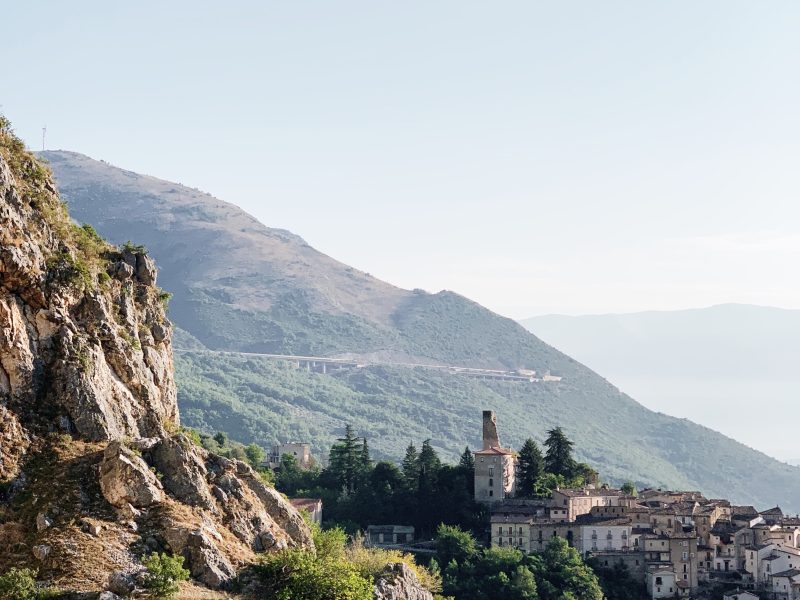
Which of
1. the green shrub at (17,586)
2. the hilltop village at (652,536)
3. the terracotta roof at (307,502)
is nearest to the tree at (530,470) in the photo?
the hilltop village at (652,536)

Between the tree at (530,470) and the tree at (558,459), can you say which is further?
the tree at (558,459)

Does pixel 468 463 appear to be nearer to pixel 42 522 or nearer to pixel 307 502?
pixel 307 502

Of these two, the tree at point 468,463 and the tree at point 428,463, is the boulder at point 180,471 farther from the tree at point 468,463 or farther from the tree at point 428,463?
the tree at point 468,463

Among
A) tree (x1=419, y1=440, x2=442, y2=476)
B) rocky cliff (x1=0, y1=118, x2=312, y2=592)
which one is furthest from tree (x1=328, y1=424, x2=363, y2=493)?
rocky cliff (x1=0, y1=118, x2=312, y2=592)

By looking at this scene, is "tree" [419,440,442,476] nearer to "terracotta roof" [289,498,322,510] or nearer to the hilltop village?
the hilltop village

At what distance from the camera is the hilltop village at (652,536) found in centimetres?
9812

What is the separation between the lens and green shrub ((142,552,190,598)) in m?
39.2

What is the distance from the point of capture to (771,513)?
11356 cm

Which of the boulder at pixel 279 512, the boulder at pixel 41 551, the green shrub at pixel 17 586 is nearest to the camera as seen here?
the green shrub at pixel 17 586

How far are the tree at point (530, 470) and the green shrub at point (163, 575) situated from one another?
67366 millimetres

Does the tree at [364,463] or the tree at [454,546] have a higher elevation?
the tree at [364,463]

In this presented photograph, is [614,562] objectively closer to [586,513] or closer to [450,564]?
[586,513]

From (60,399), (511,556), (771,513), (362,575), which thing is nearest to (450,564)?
(511,556)

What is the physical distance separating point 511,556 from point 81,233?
2116 inches
